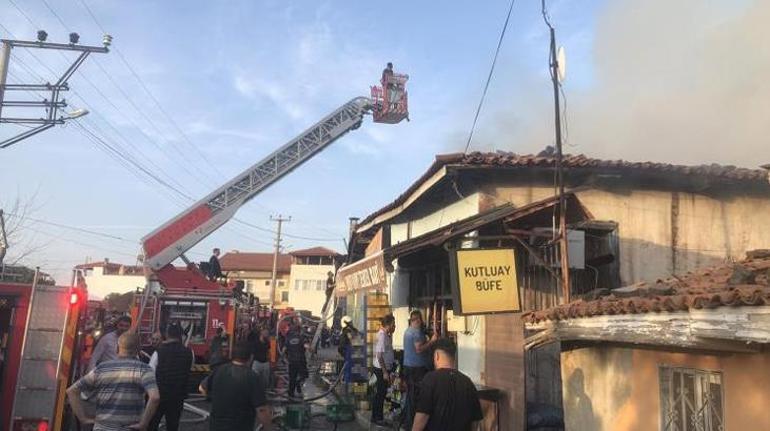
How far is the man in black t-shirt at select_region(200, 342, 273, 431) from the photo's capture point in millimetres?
5352

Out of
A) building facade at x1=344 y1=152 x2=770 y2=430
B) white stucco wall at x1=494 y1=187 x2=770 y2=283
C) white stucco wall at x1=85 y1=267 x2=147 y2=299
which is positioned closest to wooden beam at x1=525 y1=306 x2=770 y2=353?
building facade at x1=344 y1=152 x2=770 y2=430

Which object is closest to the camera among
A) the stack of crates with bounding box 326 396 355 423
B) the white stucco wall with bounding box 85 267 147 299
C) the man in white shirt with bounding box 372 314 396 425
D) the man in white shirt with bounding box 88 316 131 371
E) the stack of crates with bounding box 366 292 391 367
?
the man in white shirt with bounding box 88 316 131 371

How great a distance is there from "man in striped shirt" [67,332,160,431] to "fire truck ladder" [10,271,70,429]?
2352mm

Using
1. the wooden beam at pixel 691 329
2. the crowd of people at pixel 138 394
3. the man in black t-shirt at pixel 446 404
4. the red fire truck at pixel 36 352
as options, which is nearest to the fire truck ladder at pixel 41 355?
the red fire truck at pixel 36 352

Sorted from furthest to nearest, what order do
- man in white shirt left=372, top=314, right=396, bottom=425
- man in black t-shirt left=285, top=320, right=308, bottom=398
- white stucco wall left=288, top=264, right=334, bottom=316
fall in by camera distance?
white stucco wall left=288, top=264, right=334, bottom=316 < man in black t-shirt left=285, top=320, right=308, bottom=398 < man in white shirt left=372, top=314, right=396, bottom=425

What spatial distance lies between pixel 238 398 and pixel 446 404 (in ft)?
6.02

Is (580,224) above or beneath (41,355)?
above

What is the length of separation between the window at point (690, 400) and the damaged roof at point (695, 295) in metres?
0.69

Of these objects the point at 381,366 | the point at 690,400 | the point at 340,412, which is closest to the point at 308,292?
the point at 340,412

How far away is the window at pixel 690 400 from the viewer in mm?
4695

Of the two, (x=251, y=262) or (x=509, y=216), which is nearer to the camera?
(x=509, y=216)

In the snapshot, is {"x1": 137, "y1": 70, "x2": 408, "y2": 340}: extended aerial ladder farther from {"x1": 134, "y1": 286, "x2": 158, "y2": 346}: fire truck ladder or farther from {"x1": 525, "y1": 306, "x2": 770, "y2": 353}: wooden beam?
{"x1": 525, "y1": 306, "x2": 770, "y2": 353}: wooden beam

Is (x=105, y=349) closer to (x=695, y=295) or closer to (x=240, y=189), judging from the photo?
(x=695, y=295)

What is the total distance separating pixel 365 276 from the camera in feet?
34.8
